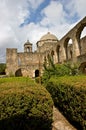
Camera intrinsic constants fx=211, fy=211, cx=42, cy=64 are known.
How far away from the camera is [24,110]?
17.4ft

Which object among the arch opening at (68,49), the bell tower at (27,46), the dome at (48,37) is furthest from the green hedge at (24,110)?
the dome at (48,37)

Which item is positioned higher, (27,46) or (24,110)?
(27,46)

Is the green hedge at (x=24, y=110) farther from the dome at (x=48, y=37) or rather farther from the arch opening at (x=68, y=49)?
the dome at (x=48, y=37)

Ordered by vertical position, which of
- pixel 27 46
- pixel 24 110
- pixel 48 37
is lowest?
pixel 24 110

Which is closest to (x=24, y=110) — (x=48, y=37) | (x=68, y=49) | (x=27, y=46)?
(x=68, y=49)

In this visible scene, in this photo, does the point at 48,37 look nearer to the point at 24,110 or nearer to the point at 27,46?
the point at 27,46

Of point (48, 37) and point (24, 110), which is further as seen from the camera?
point (48, 37)

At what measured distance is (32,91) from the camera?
5.75 meters

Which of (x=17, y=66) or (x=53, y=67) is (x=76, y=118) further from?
(x=17, y=66)

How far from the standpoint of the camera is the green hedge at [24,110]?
17.1 ft

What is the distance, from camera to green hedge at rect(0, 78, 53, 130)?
17.1 feet

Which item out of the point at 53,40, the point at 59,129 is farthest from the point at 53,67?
the point at 53,40

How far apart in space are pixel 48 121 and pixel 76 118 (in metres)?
1.16

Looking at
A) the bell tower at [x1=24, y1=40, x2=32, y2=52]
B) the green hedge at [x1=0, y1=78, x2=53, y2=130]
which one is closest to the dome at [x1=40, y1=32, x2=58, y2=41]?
the bell tower at [x1=24, y1=40, x2=32, y2=52]
